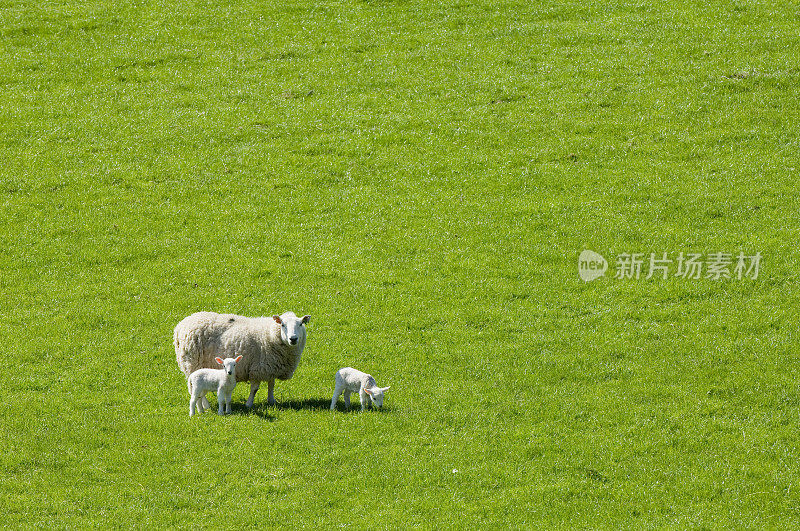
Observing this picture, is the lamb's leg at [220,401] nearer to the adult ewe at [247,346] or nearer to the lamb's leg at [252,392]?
the adult ewe at [247,346]

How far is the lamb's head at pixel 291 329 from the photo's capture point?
1738cm

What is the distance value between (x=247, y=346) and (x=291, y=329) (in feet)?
3.86

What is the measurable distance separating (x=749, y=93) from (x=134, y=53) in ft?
75.5

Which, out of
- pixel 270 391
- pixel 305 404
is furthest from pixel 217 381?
pixel 305 404

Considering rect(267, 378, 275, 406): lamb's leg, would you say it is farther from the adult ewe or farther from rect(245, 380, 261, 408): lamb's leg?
rect(245, 380, 261, 408): lamb's leg

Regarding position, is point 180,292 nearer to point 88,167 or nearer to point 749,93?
point 88,167

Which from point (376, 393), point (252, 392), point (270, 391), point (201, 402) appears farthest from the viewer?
point (270, 391)

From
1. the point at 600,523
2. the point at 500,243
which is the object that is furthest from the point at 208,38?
the point at 600,523

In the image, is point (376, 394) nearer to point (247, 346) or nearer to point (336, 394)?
point (336, 394)

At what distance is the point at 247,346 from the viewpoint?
17984 millimetres

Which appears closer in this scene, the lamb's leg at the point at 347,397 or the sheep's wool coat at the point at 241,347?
the lamb's leg at the point at 347,397

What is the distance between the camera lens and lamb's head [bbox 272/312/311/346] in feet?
57.0

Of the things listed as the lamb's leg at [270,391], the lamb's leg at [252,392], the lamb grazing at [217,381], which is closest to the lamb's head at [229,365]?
the lamb grazing at [217,381]

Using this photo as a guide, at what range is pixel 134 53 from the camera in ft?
119
